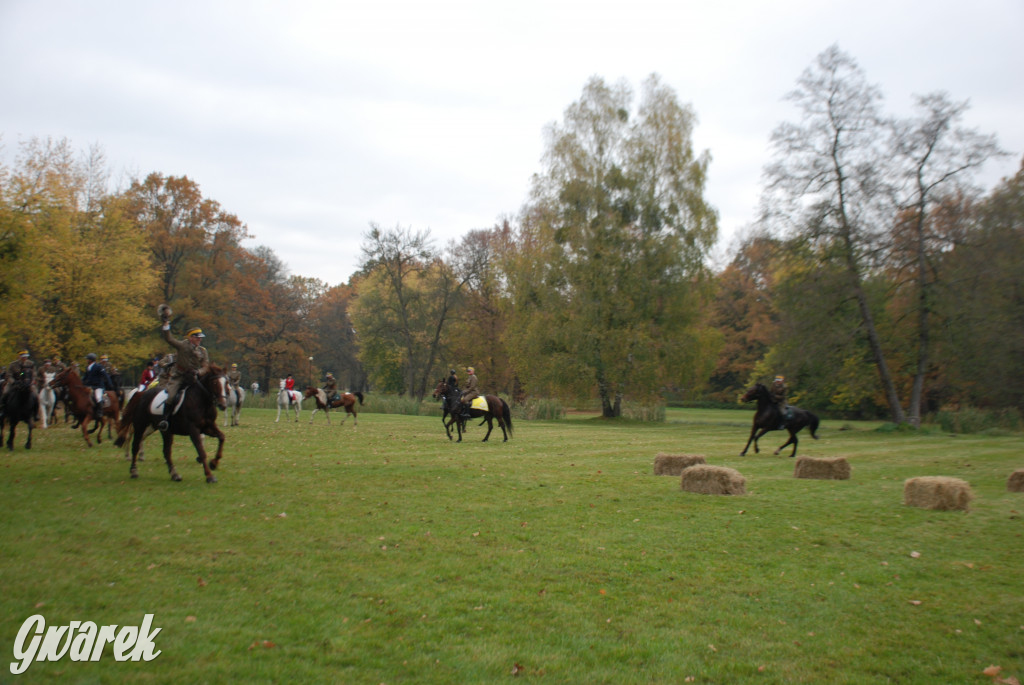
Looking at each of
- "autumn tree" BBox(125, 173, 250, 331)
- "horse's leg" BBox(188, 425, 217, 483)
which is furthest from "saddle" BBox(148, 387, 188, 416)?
"autumn tree" BBox(125, 173, 250, 331)

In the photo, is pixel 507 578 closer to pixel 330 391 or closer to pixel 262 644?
pixel 262 644

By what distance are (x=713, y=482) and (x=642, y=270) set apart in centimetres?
2838

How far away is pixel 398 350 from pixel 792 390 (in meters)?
35.8

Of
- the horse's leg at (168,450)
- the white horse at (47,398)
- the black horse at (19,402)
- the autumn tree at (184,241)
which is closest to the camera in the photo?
the horse's leg at (168,450)

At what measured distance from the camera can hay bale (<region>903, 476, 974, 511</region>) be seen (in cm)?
1011

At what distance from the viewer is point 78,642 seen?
4.69m

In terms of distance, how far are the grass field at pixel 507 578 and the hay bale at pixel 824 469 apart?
4.17 ft

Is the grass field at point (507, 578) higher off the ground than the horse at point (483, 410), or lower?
lower

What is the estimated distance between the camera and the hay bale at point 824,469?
1362 centimetres

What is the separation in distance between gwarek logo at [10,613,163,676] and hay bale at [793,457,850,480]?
12.5m

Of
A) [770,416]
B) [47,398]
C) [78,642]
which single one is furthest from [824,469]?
[47,398]

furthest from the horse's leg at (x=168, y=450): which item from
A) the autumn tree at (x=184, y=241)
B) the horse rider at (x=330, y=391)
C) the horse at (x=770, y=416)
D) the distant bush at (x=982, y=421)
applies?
the autumn tree at (x=184, y=241)

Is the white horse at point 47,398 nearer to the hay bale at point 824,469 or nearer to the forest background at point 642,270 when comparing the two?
the forest background at point 642,270

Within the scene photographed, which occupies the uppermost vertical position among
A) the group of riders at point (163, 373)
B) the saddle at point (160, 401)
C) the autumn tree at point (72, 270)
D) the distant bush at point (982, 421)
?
the autumn tree at point (72, 270)
